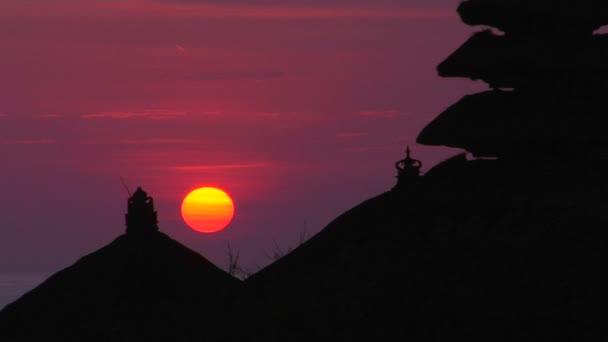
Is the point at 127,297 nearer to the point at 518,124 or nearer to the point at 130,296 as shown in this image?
the point at 130,296

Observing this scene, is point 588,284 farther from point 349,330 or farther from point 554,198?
point 349,330

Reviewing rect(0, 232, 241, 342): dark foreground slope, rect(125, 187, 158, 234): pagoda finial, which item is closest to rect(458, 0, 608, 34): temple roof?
rect(0, 232, 241, 342): dark foreground slope

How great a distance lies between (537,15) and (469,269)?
210 inches

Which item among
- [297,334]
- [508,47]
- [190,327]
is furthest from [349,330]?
[190,327]

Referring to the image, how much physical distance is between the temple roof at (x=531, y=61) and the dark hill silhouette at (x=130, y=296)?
8.37 m

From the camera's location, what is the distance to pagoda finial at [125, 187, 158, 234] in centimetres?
3703

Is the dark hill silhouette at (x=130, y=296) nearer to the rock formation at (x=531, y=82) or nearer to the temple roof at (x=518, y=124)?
the temple roof at (x=518, y=124)

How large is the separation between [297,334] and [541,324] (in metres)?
4.40

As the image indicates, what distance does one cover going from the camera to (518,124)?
93.4 ft

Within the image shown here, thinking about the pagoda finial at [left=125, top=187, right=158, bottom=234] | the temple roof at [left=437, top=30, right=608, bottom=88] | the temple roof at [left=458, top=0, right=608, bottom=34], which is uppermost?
the temple roof at [left=458, top=0, right=608, bottom=34]

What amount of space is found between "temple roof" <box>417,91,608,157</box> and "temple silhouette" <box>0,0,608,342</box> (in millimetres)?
31

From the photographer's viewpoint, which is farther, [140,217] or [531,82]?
[140,217]

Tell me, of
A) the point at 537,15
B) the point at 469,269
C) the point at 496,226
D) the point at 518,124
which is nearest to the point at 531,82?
the point at 518,124

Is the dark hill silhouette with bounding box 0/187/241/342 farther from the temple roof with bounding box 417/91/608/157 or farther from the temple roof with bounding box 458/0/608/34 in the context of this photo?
the temple roof with bounding box 458/0/608/34
